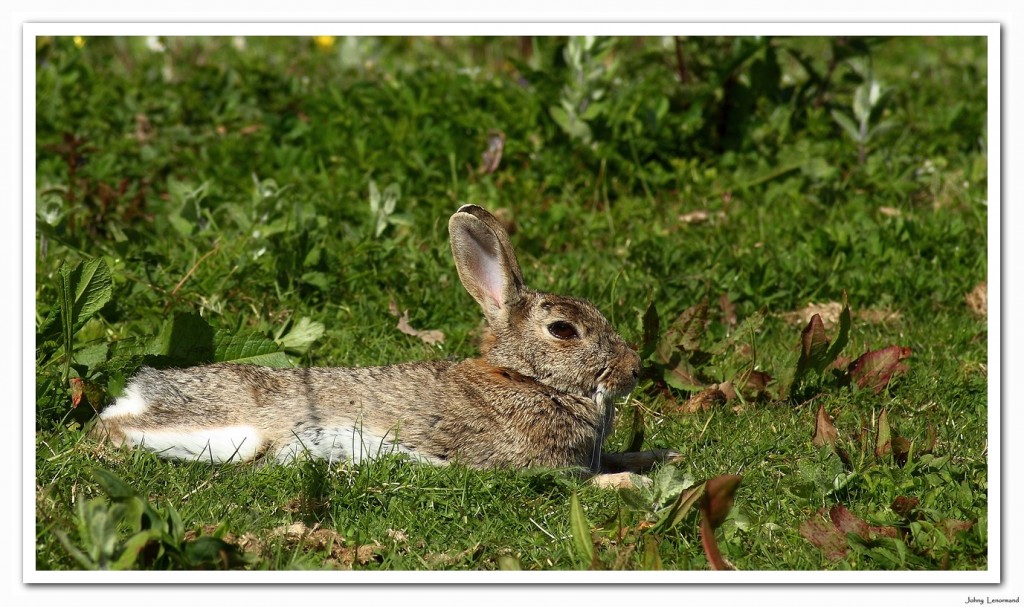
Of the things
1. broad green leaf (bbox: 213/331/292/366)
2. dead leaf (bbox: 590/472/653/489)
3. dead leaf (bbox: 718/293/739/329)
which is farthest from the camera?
dead leaf (bbox: 718/293/739/329)

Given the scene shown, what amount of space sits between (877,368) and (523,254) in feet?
7.31

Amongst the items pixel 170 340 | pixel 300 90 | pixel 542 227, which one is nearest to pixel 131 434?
pixel 170 340

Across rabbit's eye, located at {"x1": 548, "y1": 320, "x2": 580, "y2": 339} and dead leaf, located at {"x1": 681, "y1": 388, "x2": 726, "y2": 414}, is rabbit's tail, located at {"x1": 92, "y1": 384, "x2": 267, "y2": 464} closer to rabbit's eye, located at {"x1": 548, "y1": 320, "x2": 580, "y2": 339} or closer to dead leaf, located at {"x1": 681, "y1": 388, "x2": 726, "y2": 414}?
rabbit's eye, located at {"x1": 548, "y1": 320, "x2": 580, "y2": 339}

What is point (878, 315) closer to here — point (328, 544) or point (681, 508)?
point (681, 508)

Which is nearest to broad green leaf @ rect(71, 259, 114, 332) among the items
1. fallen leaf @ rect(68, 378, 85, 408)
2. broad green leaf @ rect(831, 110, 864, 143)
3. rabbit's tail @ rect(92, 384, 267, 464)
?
fallen leaf @ rect(68, 378, 85, 408)

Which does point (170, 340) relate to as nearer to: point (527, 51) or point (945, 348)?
point (945, 348)

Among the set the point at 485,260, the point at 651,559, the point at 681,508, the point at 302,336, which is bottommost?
the point at 651,559

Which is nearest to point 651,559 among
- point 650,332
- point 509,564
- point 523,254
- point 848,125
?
point 509,564

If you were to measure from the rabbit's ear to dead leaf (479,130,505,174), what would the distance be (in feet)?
8.36

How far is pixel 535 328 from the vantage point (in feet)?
17.6

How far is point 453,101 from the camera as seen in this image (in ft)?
28.0

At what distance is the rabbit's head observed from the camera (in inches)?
209

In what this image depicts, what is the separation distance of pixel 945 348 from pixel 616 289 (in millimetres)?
1665

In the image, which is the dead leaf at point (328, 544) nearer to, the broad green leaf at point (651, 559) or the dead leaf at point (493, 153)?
the broad green leaf at point (651, 559)
